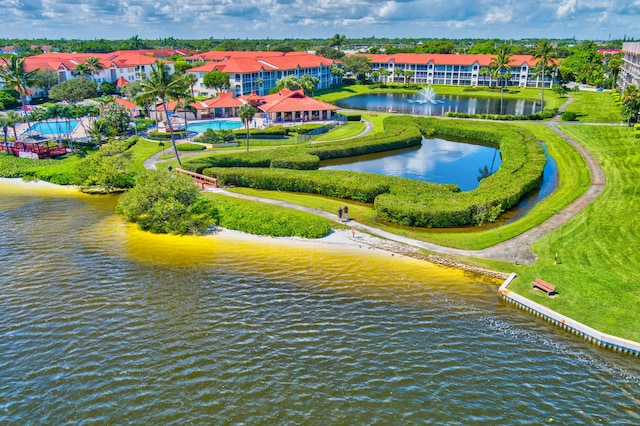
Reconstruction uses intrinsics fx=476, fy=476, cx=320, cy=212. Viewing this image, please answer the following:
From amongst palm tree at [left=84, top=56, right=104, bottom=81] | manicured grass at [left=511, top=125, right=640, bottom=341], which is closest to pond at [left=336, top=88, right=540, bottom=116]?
manicured grass at [left=511, top=125, right=640, bottom=341]

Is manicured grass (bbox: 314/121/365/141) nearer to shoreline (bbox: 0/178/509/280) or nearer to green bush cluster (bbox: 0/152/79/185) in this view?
green bush cluster (bbox: 0/152/79/185)

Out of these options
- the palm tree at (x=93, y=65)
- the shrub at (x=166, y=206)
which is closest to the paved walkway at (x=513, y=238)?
the shrub at (x=166, y=206)

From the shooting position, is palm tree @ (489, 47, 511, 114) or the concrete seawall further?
palm tree @ (489, 47, 511, 114)

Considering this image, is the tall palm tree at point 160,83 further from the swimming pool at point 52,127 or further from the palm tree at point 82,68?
the palm tree at point 82,68

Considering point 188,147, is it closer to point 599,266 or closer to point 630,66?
point 599,266

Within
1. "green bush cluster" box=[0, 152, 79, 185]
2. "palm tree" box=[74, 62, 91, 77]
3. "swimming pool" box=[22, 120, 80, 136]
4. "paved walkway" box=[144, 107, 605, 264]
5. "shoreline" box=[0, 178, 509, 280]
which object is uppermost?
"palm tree" box=[74, 62, 91, 77]

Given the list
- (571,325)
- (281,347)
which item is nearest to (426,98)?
(571,325)

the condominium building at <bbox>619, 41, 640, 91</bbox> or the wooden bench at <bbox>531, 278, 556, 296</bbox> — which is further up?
the condominium building at <bbox>619, 41, 640, 91</bbox>
